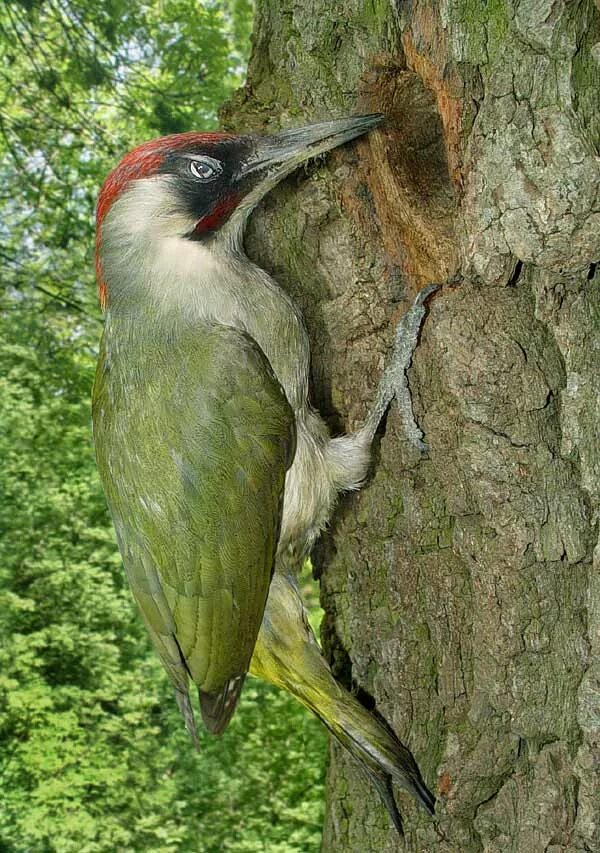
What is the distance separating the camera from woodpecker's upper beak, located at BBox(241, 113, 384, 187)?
1.09 metres

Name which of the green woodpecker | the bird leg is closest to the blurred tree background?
the green woodpecker

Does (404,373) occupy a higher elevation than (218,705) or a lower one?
higher

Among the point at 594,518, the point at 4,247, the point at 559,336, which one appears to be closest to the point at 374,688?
the point at 594,518

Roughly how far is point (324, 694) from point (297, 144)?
77cm

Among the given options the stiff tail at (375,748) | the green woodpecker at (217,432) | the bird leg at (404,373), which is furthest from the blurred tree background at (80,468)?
the bird leg at (404,373)

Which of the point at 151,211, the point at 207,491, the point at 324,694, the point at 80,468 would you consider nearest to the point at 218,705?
the point at 324,694

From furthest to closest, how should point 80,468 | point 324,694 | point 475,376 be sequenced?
point 80,468 < point 324,694 < point 475,376

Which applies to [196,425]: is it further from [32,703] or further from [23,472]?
[32,703]

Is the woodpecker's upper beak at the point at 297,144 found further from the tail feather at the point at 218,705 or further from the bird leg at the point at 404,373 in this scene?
the tail feather at the point at 218,705

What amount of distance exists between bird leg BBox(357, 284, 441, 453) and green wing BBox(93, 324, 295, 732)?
141 mm

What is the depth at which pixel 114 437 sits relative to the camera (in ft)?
4.07

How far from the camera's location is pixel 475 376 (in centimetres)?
100

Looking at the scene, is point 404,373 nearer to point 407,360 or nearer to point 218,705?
point 407,360

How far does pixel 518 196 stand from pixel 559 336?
0.17 meters
